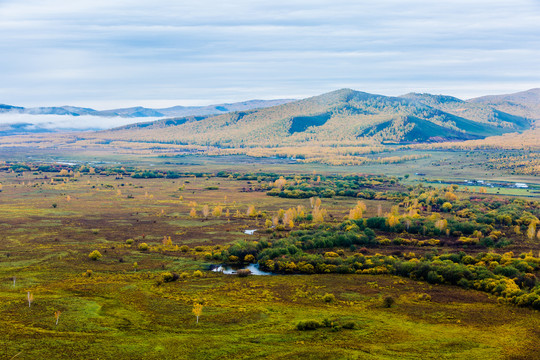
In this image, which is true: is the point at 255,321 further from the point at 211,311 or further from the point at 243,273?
the point at 243,273

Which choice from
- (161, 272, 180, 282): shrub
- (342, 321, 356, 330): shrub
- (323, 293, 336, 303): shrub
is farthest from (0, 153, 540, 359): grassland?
(161, 272, 180, 282): shrub

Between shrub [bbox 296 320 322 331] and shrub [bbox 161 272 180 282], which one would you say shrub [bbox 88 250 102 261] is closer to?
shrub [bbox 161 272 180 282]

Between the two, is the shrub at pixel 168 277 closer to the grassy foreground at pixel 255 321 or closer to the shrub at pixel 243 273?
the grassy foreground at pixel 255 321

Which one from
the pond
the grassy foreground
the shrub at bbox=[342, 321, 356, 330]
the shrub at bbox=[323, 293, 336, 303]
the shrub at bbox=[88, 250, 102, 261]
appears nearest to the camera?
the grassy foreground

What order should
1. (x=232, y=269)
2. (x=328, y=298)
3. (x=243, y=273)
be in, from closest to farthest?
(x=328, y=298) → (x=243, y=273) → (x=232, y=269)

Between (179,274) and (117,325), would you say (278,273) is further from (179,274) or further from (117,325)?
(117,325)

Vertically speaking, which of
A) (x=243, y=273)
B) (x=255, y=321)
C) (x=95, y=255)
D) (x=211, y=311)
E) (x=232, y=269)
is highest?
(x=95, y=255)

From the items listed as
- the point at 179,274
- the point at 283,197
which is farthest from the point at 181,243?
the point at 283,197

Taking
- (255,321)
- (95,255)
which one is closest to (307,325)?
(255,321)

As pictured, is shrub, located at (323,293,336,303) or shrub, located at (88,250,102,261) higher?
shrub, located at (88,250,102,261)

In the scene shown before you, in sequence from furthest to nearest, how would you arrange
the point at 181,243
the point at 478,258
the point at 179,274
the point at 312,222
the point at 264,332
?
the point at 312,222 < the point at 181,243 < the point at 478,258 < the point at 179,274 < the point at 264,332

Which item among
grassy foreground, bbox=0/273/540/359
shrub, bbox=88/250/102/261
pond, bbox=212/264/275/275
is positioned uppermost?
shrub, bbox=88/250/102/261
